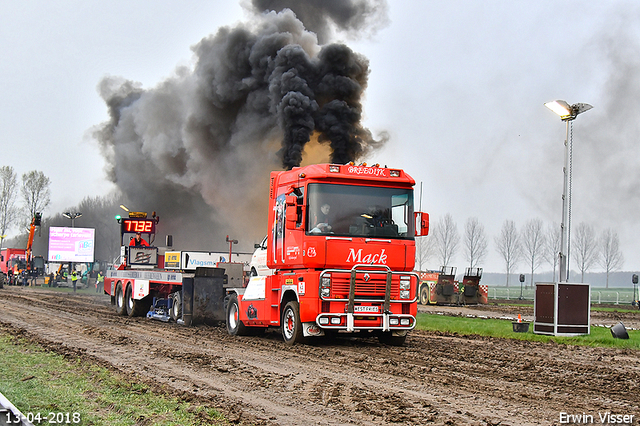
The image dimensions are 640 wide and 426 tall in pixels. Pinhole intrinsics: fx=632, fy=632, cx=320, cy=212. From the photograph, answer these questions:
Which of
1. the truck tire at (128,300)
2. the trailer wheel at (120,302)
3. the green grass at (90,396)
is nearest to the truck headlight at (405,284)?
the green grass at (90,396)

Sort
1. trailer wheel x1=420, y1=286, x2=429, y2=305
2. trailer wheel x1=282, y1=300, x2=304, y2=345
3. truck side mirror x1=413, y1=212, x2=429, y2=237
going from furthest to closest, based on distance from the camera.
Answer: trailer wheel x1=420, y1=286, x2=429, y2=305 < truck side mirror x1=413, y1=212, x2=429, y2=237 < trailer wheel x1=282, y1=300, x2=304, y2=345

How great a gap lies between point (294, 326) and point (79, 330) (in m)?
6.43

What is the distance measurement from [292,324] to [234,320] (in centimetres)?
328

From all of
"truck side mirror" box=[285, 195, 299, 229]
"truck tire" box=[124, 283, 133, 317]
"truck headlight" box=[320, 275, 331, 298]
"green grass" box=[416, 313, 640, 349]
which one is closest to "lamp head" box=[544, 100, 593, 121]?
"green grass" box=[416, 313, 640, 349]

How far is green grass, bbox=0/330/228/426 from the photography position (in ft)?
21.6

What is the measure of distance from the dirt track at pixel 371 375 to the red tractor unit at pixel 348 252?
2.14 feet

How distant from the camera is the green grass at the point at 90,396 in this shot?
6.59m

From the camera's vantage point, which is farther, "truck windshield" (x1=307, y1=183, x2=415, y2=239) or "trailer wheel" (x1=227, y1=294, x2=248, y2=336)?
"trailer wheel" (x1=227, y1=294, x2=248, y2=336)

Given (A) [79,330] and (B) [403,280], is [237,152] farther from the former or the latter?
(B) [403,280]

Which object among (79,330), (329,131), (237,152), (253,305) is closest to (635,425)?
(253,305)

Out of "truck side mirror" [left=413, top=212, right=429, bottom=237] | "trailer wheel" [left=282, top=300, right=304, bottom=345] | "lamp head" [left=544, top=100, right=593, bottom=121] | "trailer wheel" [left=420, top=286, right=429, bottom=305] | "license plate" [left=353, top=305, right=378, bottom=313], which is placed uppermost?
"lamp head" [left=544, top=100, right=593, bottom=121]

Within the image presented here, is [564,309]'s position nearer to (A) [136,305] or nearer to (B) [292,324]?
(B) [292,324]

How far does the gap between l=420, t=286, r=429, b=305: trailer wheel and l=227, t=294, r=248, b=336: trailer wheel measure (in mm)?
24059

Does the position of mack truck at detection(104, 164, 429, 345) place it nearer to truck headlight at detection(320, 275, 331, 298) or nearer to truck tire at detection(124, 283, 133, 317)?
truck headlight at detection(320, 275, 331, 298)
